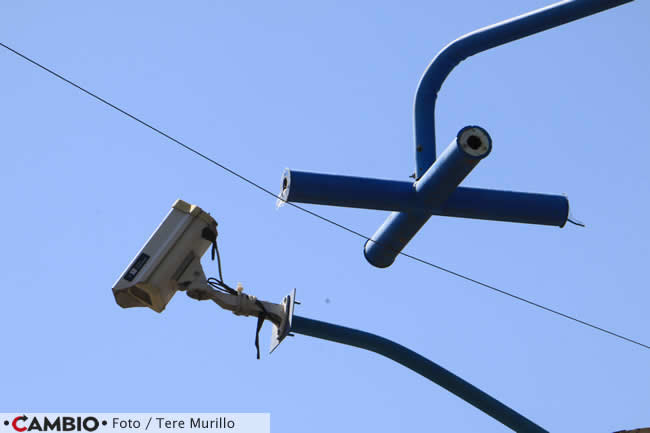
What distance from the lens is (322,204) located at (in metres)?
7.02

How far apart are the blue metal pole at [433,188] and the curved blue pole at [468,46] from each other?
0.36m

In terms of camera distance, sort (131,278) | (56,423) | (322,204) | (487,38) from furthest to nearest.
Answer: (56,423) → (487,38) → (322,204) → (131,278)

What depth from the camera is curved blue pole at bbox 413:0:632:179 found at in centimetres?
733

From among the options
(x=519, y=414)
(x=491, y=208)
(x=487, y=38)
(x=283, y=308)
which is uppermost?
(x=487, y=38)

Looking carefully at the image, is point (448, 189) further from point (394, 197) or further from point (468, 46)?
point (468, 46)

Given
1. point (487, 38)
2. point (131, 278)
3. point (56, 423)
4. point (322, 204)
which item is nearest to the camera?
point (131, 278)

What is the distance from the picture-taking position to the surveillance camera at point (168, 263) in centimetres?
657

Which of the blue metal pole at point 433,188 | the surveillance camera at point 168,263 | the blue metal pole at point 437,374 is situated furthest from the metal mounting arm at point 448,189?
the blue metal pole at point 437,374

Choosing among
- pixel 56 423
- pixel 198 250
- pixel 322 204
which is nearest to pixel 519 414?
pixel 322 204

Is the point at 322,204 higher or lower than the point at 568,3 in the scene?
lower

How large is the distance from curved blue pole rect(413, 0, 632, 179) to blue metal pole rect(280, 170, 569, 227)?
1.31 feet

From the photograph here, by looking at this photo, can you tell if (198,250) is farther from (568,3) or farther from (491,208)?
(568,3)

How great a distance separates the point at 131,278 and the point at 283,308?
92 cm

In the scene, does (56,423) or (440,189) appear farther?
(56,423)
